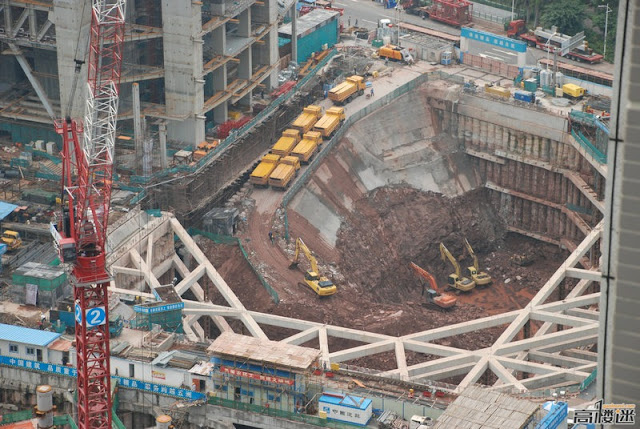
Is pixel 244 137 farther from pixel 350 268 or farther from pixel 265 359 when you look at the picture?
pixel 265 359

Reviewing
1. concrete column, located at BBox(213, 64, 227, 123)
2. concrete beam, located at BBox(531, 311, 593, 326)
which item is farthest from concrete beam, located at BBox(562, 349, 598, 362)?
concrete column, located at BBox(213, 64, 227, 123)

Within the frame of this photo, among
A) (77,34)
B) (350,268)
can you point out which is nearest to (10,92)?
(77,34)

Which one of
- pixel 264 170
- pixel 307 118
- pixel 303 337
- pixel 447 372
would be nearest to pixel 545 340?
pixel 447 372

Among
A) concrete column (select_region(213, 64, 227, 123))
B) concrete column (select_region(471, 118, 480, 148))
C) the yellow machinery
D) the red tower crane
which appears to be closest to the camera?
the red tower crane

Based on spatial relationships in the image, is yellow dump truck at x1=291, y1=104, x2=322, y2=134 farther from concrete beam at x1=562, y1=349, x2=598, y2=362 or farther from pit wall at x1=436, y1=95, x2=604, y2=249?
concrete beam at x1=562, y1=349, x2=598, y2=362

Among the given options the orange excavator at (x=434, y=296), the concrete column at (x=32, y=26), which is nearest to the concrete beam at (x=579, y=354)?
the orange excavator at (x=434, y=296)

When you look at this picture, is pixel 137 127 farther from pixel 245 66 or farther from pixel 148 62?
pixel 245 66

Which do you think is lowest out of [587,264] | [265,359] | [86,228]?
[587,264]
